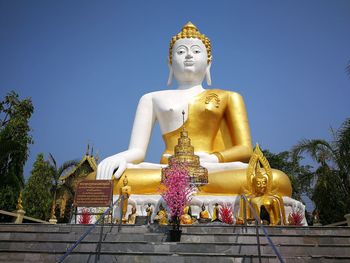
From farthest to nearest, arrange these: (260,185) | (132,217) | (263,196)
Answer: (260,185), (263,196), (132,217)

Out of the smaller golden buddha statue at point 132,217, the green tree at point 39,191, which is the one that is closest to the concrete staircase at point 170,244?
the smaller golden buddha statue at point 132,217

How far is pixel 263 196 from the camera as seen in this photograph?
9.05 meters

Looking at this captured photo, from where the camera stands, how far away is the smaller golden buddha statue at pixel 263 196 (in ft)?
28.7

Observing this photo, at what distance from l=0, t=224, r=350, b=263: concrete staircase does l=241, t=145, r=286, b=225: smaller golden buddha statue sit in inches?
112

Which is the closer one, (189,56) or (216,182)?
(216,182)

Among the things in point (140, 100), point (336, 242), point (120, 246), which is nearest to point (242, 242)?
point (336, 242)

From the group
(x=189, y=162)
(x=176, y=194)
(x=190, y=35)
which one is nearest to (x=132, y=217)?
(x=189, y=162)

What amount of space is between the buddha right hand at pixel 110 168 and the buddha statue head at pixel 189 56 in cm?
424

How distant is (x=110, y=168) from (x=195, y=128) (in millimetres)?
3237

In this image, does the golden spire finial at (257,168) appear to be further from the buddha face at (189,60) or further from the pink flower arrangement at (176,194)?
the buddha face at (189,60)

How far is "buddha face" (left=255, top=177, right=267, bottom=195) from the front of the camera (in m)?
9.16

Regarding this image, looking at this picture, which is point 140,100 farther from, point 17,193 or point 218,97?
point 17,193

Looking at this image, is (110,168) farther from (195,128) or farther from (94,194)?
(195,128)

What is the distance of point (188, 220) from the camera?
773 centimetres
